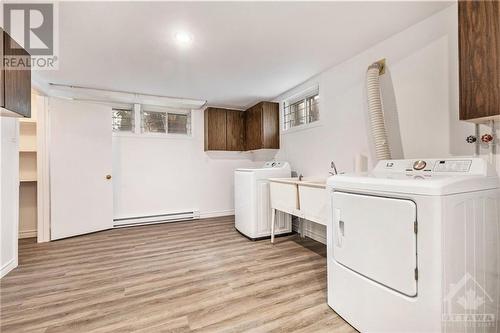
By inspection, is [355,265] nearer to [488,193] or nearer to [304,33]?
[488,193]

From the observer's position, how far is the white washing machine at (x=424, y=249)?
1086 mm

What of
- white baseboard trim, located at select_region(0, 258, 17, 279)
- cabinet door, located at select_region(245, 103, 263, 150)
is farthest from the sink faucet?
white baseboard trim, located at select_region(0, 258, 17, 279)

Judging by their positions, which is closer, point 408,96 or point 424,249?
point 424,249

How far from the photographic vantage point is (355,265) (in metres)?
1.45

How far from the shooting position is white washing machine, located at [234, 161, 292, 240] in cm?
318

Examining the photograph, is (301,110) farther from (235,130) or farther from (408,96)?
(408,96)

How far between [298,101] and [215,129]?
1.67 metres

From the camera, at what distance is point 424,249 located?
110cm

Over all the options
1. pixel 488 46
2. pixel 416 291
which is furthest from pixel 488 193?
pixel 488 46

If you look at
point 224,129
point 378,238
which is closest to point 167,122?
point 224,129

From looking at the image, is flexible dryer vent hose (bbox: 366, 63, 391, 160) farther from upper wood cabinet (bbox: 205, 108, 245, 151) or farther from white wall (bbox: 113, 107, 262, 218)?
white wall (bbox: 113, 107, 262, 218)

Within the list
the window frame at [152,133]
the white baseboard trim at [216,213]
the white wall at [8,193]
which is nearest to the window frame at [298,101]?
the window frame at [152,133]

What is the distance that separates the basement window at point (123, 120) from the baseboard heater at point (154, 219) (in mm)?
1557

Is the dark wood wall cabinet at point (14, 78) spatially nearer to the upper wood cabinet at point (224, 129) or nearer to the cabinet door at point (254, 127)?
the upper wood cabinet at point (224, 129)
